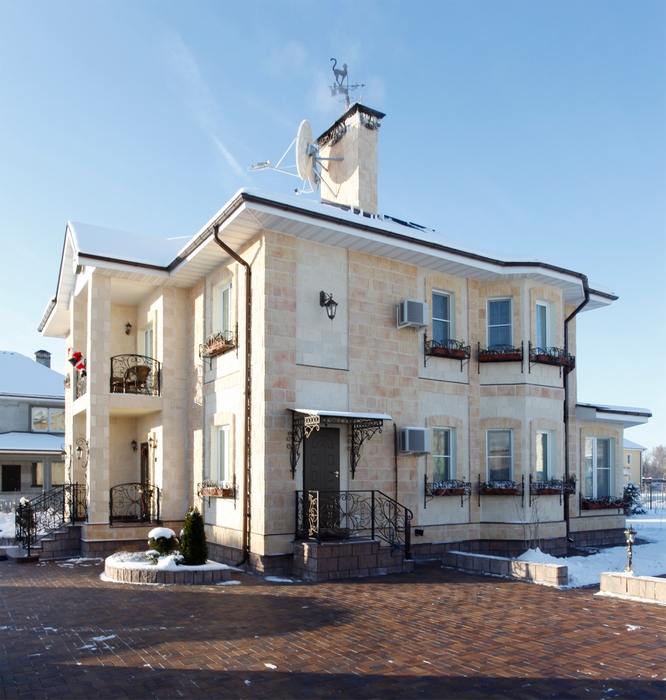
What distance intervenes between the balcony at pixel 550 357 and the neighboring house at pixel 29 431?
21162 millimetres

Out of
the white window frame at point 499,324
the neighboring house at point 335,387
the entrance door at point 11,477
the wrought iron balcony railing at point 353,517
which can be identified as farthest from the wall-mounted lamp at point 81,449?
the entrance door at point 11,477

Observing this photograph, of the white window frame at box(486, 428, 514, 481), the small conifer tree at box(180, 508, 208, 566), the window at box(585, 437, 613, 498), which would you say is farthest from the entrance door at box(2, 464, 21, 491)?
the window at box(585, 437, 613, 498)

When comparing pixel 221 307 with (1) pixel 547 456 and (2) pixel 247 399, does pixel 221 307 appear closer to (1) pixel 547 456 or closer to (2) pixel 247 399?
(2) pixel 247 399

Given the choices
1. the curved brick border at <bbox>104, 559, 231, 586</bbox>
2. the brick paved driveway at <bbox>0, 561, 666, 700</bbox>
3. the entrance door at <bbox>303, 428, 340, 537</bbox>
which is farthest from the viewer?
the entrance door at <bbox>303, 428, 340, 537</bbox>

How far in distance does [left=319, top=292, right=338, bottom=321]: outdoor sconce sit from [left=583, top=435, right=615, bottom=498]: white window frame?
829 cm

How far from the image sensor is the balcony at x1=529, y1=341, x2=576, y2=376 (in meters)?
14.6

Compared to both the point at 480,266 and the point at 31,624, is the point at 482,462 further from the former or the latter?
the point at 31,624

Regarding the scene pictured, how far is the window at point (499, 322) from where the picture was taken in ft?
49.2

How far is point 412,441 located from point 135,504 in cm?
747

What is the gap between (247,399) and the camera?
40.1 feet

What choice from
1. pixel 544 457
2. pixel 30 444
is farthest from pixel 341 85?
pixel 30 444

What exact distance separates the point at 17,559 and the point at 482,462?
10034mm

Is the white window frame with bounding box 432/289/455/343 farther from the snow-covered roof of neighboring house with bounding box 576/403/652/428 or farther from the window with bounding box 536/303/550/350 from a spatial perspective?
the snow-covered roof of neighboring house with bounding box 576/403/652/428

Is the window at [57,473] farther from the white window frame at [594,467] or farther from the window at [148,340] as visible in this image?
the white window frame at [594,467]
